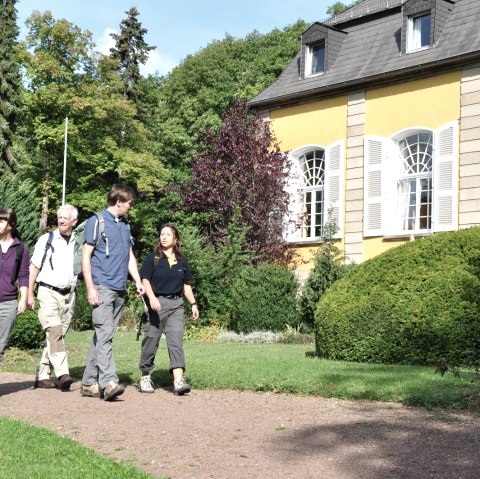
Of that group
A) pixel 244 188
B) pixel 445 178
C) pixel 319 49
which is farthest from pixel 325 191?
pixel 319 49

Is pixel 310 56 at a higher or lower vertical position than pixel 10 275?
higher

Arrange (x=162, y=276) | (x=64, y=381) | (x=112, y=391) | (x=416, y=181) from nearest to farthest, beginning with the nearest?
(x=112, y=391), (x=64, y=381), (x=162, y=276), (x=416, y=181)

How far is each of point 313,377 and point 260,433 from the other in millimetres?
2617

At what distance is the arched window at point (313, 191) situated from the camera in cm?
2144

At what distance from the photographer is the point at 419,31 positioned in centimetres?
1970

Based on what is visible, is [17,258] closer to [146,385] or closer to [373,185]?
[146,385]

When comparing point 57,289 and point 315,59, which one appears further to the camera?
point 315,59

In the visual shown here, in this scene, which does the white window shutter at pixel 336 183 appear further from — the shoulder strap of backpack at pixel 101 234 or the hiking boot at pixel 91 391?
the hiking boot at pixel 91 391

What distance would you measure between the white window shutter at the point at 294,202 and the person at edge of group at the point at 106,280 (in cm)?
1315

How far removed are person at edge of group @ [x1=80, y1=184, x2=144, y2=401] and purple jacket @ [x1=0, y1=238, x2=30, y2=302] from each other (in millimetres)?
732

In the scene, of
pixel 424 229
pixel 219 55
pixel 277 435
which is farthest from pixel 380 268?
pixel 219 55

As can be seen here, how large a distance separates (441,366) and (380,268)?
18.1 ft

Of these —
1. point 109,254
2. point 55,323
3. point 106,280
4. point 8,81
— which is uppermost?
point 8,81

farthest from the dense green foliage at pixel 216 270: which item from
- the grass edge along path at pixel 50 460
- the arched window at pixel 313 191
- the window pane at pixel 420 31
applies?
the grass edge along path at pixel 50 460
